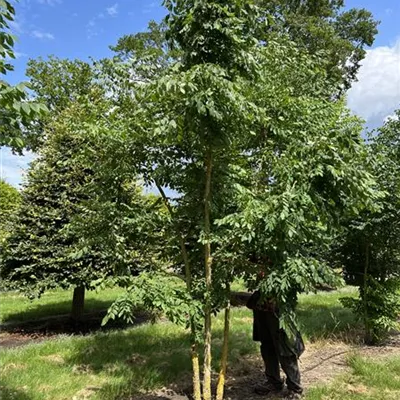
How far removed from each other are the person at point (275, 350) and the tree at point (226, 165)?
0.68 metres

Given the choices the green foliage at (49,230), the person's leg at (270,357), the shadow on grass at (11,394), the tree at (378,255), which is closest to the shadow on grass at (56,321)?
the green foliage at (49,230)

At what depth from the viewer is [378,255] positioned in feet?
25.5

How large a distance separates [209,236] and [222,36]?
183cm

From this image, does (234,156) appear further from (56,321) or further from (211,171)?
(56,321)

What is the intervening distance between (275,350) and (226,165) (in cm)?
233

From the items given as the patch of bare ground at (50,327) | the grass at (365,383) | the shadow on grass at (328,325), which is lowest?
the grass at (365,383)

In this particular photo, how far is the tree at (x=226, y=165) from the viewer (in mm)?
3539

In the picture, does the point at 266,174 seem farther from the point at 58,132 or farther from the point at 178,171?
the point at 58,132

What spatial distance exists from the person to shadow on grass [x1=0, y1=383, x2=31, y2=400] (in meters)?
2.59

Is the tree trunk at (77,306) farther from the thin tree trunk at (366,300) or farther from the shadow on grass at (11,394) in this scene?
the thin tree trunk at (366,300)

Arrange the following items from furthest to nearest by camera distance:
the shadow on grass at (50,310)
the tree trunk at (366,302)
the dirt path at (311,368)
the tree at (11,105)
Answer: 1. the shadow on grass at (50,310)
2. the tree trunk at (366,302)
3. the dirt path at (311,368)
4. the tree at (11,105)

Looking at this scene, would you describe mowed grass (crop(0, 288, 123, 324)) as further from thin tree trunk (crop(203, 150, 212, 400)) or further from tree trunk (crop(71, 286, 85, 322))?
thin tree trunk (crop(203, 150, 212, 400))

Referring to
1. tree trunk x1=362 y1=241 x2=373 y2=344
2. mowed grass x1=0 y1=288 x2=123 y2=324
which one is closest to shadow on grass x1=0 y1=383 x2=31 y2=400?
mowed grass x1=0 y1=288 x2=123 y2=324

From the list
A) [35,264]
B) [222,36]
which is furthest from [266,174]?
[35,264]
